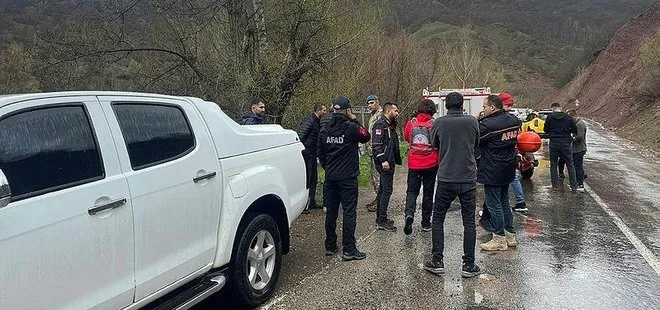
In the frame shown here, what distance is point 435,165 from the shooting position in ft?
23.5

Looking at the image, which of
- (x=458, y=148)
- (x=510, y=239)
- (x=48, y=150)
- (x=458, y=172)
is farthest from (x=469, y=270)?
(x=48, y=150)

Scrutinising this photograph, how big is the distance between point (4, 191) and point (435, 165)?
17.6ft

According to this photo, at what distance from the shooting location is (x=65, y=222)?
2973 mm

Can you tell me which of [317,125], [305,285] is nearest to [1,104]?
[305,285]

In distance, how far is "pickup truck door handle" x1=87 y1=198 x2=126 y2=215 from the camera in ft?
10.3

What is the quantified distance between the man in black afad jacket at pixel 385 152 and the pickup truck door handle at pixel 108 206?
446 cm

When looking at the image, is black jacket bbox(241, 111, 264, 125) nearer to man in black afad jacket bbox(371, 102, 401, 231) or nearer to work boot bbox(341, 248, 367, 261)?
man in black afad jacket bbox(371, 102, 401, 231)

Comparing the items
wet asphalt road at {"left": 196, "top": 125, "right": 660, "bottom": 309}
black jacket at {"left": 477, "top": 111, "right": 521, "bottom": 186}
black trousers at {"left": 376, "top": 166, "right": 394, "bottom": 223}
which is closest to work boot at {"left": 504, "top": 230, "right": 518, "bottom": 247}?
wet asphalt road at {"left": 196, "top": 125, "right": 660, "bottom": 309}

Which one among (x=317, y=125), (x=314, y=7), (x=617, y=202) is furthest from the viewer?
(x=314, y=7)

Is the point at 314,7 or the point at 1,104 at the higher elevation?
the point at 314,7

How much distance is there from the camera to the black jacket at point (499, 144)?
6348 mm

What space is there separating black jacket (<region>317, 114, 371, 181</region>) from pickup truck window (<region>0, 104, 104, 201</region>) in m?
3.17

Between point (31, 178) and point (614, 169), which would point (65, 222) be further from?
point (614, 169)

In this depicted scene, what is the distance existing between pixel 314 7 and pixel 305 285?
947 cm
